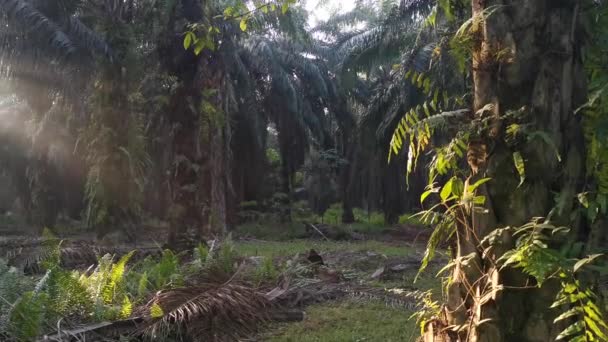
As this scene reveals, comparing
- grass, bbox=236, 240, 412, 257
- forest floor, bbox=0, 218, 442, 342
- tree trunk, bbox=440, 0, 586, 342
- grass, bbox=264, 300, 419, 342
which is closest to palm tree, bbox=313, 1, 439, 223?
grass, bbox=236, 240, 412, 257

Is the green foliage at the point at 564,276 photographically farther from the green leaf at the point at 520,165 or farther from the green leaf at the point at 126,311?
the green leaf at the point at 126,311

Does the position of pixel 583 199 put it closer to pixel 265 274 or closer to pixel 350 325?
pixel 350 325

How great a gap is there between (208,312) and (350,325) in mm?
1346

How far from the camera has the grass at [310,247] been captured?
1309 cm

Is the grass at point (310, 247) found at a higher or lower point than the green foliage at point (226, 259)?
lower

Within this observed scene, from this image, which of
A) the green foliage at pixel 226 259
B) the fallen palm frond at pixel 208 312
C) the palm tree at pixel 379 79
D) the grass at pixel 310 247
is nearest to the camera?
the fallen palm frond at pixel 208 312

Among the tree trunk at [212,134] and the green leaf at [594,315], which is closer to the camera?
the green leaf at [594,315]

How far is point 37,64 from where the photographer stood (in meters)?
13.6

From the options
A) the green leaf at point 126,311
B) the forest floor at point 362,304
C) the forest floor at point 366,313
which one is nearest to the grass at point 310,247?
the forest floor at point 362,304

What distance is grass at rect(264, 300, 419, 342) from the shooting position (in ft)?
17.9

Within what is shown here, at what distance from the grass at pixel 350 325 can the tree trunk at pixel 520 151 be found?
8.93 feet

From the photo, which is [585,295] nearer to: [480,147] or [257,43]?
[480,147]

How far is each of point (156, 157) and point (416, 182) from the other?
824cm

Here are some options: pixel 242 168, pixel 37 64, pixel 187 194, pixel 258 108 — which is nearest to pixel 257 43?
pixel 258 108
